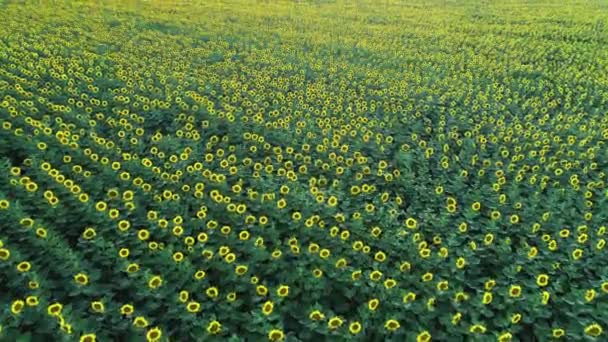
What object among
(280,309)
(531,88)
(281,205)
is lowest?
(280,309)

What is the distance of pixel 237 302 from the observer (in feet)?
10.8

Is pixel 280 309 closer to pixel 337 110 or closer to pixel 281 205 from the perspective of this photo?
pixel 281 205

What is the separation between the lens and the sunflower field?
10.8 feet

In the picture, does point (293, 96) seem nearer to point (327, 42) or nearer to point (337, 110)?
point (337, 110)

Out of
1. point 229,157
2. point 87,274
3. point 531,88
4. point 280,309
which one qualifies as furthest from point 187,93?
point 531,88

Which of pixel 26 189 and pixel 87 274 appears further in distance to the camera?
pixel 26 189

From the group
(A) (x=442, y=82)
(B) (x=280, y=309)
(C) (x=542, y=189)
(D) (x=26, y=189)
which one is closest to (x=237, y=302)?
(B) (x=280, y=309)

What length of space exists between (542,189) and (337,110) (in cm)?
340

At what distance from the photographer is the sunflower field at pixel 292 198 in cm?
330

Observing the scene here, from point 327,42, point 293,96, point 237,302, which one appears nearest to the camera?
point 237,302

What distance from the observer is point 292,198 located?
4.56m

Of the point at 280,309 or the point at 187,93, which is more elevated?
the point at 187,93

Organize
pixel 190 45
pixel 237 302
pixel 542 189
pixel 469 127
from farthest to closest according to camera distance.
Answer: pixel 190 45
pixel 469 127
pixel 542 189
pixel 237 302

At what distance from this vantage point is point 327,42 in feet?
42.6
